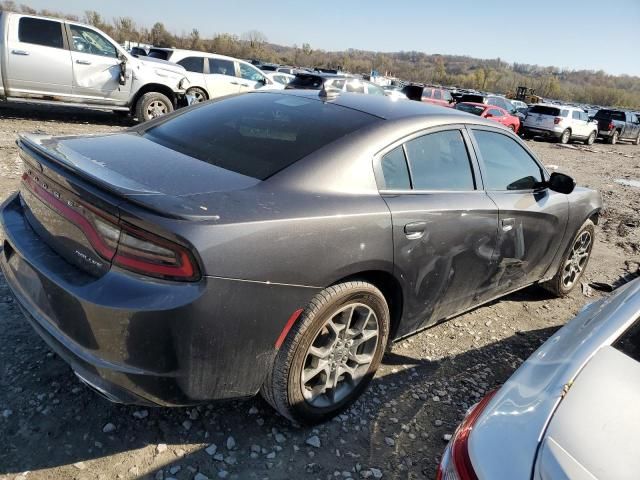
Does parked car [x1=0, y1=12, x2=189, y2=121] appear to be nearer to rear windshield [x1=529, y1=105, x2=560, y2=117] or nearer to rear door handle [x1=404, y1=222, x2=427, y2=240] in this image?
rear door handle [x1=404, y1=222, x2=427, y2=240]

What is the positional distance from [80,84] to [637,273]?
9.59 meters

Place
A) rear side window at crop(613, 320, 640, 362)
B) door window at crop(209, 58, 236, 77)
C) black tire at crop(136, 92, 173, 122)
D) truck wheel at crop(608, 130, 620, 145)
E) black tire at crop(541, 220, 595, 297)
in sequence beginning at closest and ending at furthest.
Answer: rear side window at crop(613, 320, 640, 362) < black tire at crop(541, 220, 595, 297) < black tire at crop(136, 92, 173, 122) < door window at crop(209, 58, 236, 77) < truck wheel at crop(608, 130, 620, 145)

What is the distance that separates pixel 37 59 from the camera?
8.80 metres

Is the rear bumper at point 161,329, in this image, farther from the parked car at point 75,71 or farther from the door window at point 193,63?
the door window at point 193,63

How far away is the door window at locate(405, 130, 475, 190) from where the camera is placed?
8.91ft

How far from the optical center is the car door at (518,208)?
3.21m

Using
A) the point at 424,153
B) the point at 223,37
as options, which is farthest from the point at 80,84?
the point at 223,37

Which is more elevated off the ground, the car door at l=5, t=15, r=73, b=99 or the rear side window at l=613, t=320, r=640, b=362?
the car door at l=5, t=15, r=73, b=99

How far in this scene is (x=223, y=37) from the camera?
7975cm

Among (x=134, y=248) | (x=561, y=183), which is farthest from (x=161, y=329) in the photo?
(x=561, y=183)

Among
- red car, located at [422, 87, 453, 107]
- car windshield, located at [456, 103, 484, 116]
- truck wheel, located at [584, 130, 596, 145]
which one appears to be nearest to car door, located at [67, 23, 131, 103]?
car windshield, located at [456, 103, 484, 116]

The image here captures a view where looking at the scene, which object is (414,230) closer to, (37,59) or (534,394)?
(534,394)

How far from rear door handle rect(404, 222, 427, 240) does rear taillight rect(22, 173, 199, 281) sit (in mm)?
1157

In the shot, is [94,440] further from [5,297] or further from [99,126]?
[99,126]
